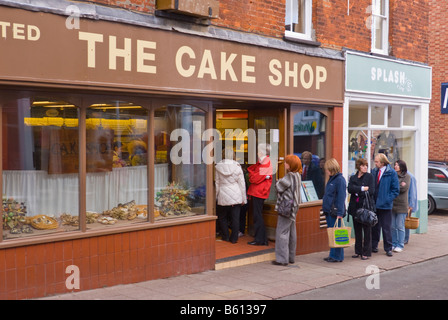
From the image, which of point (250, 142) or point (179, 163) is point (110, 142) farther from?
point (250, 142)

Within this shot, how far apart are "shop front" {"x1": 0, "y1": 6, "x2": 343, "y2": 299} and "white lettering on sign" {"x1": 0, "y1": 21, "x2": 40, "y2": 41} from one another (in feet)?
0.04

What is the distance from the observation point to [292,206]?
29.0ft

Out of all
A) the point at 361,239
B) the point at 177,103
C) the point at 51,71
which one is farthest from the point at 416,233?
the point at 51,71

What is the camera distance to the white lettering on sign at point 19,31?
6152mm

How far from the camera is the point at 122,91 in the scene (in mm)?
7301

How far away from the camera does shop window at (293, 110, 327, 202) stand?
10.4 meters

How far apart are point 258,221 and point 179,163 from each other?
2192 mm

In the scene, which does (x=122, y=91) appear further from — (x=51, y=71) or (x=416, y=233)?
(x=416, y=233)

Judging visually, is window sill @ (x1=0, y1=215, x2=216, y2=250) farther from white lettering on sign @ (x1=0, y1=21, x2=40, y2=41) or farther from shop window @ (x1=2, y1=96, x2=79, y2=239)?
white lettering on sign @ (x1=0, y1=21, x2=40, y2=41)

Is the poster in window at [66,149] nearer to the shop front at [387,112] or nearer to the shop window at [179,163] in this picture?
the shop window at [179,163]

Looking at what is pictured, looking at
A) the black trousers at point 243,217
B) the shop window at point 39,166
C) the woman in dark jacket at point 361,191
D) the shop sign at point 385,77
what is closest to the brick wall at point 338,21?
the shop sign at point 385,77

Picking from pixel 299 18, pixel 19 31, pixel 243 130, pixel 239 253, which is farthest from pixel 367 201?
pixel 19 31

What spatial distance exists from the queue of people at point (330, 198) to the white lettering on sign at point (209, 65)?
157cm
